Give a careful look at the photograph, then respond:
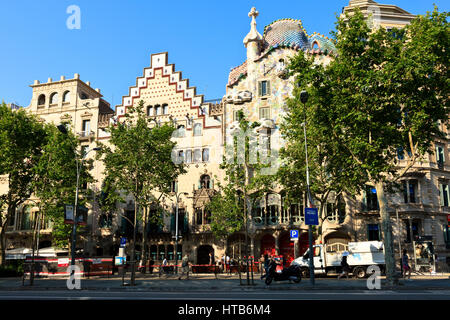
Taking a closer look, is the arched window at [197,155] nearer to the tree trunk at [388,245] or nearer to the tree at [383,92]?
the tree at [383,92]

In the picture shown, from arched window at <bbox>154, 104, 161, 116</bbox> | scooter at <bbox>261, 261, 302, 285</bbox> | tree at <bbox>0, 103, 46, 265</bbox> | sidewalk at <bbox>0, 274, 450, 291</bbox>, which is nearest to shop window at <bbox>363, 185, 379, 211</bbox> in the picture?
sidewalk at <bbox>0, 274, 450, 291</bbox>

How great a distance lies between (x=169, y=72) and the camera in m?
44.5

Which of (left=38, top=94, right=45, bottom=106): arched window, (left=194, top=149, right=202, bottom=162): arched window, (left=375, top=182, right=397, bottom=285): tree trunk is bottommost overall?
(left=375, top=182, right=397, bottom=285): tree trunk

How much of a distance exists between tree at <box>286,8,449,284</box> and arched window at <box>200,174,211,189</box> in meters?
19.9

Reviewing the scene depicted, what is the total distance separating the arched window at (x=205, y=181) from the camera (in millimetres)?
41062

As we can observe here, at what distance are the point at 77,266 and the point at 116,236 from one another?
44.2 ft

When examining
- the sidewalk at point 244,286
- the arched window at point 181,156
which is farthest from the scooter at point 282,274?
the arched window at point 181,156

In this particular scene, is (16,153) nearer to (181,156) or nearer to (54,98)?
(54,98)

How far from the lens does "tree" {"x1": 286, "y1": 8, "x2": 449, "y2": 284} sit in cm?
2006

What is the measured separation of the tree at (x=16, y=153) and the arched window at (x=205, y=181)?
17.2 meters

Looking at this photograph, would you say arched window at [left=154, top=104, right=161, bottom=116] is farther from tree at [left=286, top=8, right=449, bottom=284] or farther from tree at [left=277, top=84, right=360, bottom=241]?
tree at [left=286, top=8, right=449, bottom=284]
